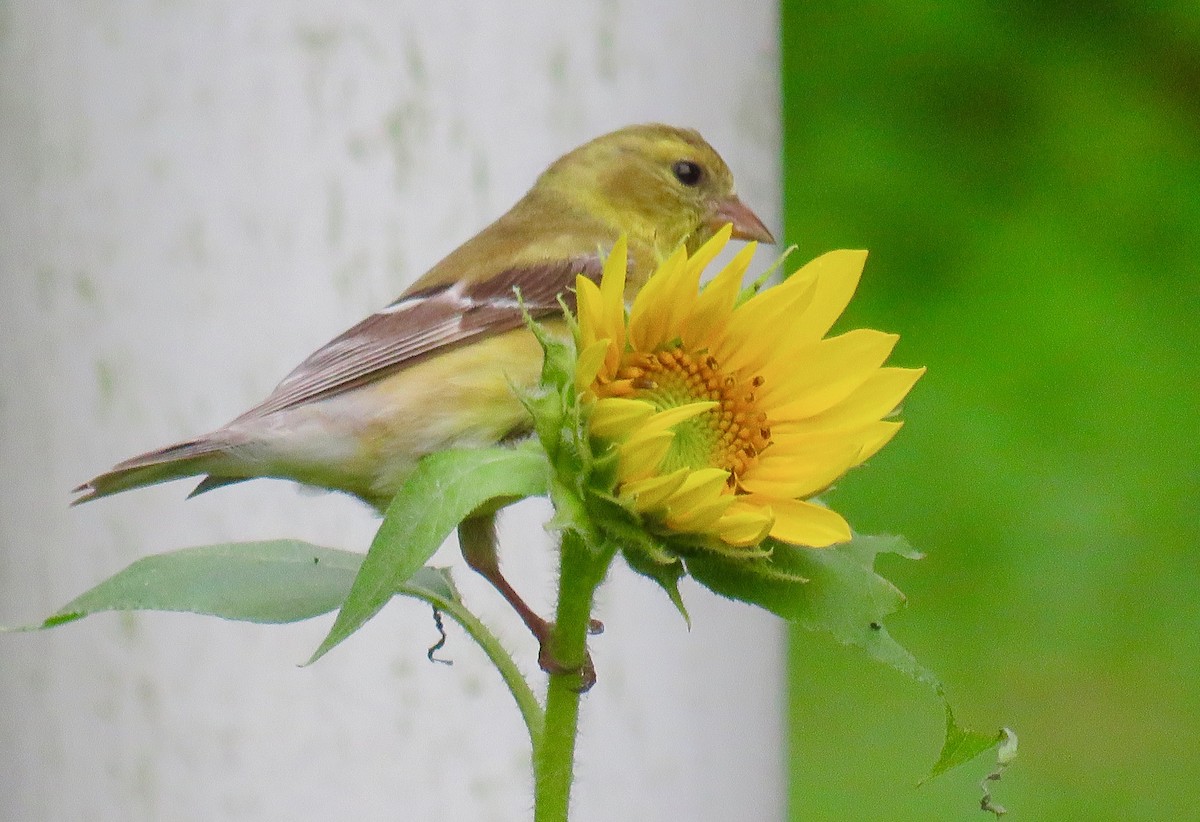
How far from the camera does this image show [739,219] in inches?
76.2

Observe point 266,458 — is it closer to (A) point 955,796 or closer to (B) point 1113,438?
(A) point 955,796

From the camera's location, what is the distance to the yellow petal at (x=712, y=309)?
30.2 inches

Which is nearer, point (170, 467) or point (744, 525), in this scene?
point (744, 525)

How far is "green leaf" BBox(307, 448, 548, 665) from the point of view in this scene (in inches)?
26.0

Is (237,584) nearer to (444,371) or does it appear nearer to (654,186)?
(444,371)

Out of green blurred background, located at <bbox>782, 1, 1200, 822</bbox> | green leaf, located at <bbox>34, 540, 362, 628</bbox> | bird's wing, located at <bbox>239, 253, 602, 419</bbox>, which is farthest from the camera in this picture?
green blurred background, located at <bbox>782, 1, 1200, 822</bbox>

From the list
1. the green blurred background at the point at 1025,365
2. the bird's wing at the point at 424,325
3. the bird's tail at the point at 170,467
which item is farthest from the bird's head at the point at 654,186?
the bird's tail at the point at 170,467

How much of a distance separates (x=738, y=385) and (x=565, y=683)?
0.61 feet

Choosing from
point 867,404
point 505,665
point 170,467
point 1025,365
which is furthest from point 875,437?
point 1025,365

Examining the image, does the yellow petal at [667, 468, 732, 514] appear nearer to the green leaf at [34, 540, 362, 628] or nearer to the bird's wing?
the green leaf at [34, 540, 362, 628]

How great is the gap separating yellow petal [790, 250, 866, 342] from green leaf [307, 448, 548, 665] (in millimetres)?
181

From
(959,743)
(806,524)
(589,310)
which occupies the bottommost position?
(959,743)

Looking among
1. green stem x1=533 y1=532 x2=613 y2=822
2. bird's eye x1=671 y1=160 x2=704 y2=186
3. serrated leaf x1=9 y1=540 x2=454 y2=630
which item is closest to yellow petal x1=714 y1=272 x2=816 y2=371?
green stem x1=533 y1=532 x2=613 y2=822

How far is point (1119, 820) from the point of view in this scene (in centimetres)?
240
